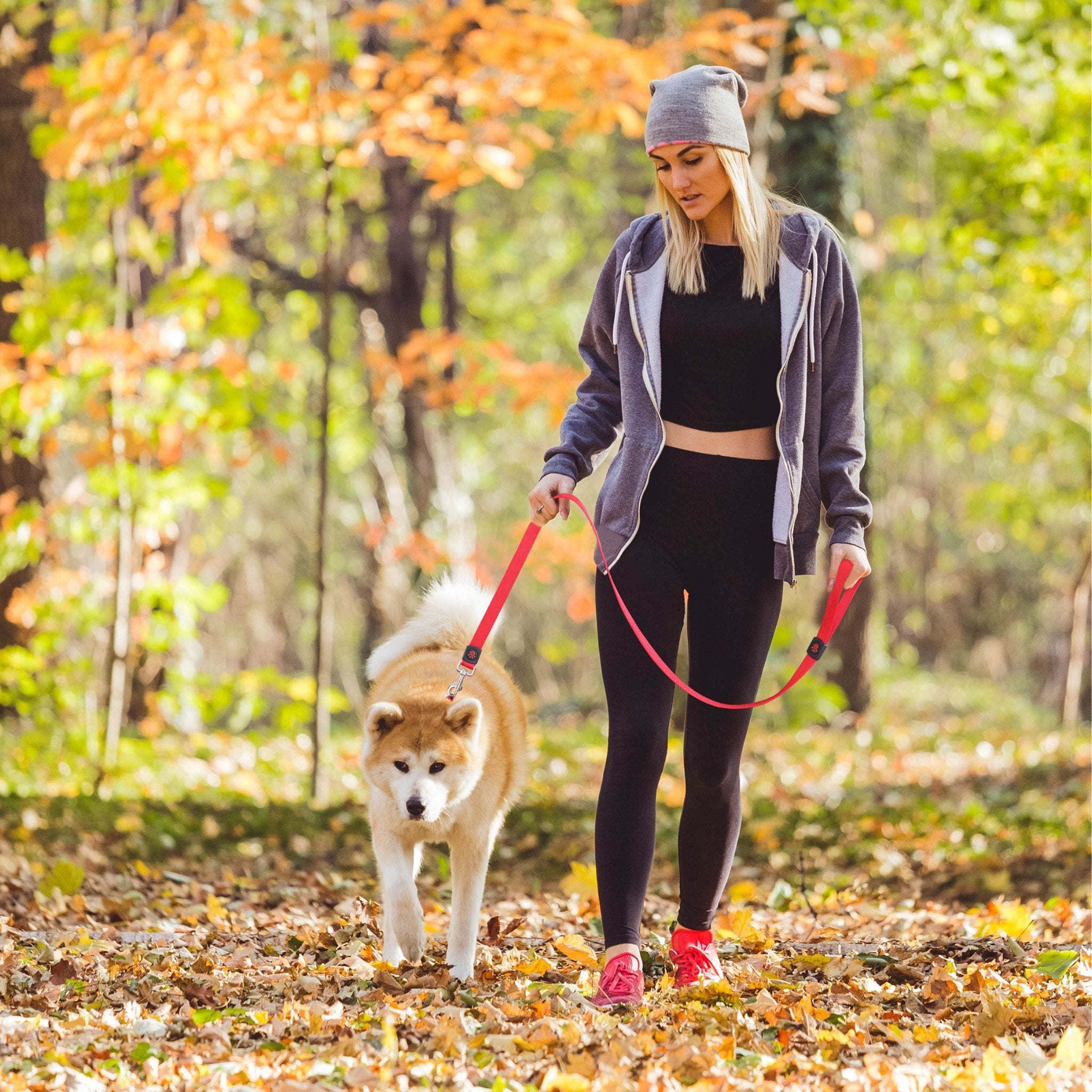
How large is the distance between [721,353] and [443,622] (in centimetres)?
144

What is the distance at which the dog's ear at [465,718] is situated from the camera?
11.2 ft

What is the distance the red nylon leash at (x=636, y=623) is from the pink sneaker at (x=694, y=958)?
67 cm

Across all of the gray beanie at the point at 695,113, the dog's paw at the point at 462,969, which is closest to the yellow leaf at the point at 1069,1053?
the dog's paw at the point at 462,969

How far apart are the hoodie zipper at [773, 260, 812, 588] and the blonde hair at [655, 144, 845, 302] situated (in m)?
0.10

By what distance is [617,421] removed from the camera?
136 inches

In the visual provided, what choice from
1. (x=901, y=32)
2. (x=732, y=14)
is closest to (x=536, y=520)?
(x=732, y=14)

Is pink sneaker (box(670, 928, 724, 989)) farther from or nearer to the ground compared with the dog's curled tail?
nearer to the ground

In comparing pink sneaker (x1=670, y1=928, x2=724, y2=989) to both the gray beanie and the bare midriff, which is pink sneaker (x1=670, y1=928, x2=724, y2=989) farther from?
the gray beanie

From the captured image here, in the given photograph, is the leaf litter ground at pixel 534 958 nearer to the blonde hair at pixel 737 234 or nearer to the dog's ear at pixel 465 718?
the dog's ear at pixel 465 718

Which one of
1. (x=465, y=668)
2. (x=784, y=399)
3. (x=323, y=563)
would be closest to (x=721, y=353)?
(x=784, y=399)

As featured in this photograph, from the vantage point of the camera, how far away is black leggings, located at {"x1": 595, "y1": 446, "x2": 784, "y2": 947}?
315 centimetres

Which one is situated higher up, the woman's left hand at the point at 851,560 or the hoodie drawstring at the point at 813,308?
the hoodie drawstring at the point at 813,308

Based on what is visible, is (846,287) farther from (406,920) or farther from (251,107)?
(251,107)

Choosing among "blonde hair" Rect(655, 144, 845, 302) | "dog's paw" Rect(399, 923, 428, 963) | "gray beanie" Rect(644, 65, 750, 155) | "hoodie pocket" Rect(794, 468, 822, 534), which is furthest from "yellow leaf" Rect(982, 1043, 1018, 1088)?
"gray beanie" Rect(644, 65, 750, 155)
